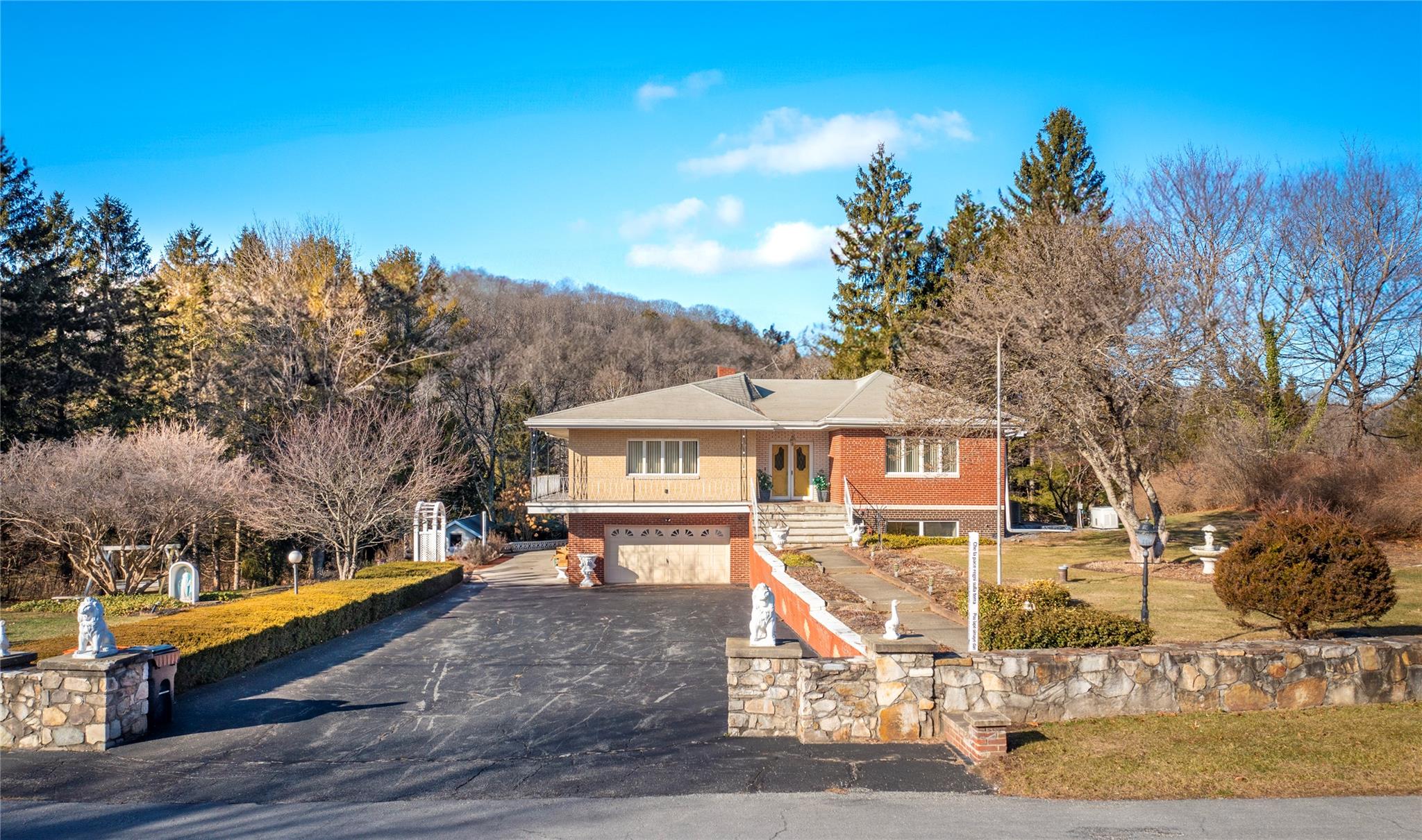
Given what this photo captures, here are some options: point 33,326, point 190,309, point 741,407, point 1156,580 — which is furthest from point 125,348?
point 1156,580

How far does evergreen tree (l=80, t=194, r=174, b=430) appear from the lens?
29109mm

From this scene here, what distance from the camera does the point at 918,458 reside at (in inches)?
1100

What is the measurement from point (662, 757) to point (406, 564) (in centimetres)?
1701

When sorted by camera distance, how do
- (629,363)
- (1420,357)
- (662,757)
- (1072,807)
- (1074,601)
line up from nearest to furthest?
(1072,807) < (662,757) < (1074,601) < (1420,357) < (629,363)

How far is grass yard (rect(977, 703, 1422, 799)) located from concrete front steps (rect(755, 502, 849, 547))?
1540cm

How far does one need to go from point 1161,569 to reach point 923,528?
30.7 ft

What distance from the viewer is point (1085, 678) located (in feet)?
32.5

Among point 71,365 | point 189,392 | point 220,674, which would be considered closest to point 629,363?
point 189,392

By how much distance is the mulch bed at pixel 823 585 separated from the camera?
50.6 feet

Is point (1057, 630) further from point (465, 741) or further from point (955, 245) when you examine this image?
point (955, 245)

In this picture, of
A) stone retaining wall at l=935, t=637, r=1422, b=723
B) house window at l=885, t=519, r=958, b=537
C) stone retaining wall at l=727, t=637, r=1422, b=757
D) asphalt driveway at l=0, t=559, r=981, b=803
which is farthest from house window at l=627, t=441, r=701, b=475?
stone retaining wall at l=935, t=637, r=1422, b=723

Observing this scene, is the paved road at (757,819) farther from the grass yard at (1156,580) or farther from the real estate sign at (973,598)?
the grass yard at (1156,580)

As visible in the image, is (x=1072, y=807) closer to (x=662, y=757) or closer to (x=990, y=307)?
(x=662, y=757)

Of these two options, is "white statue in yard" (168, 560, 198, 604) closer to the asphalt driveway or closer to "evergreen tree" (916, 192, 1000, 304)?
the asphalt driveway
